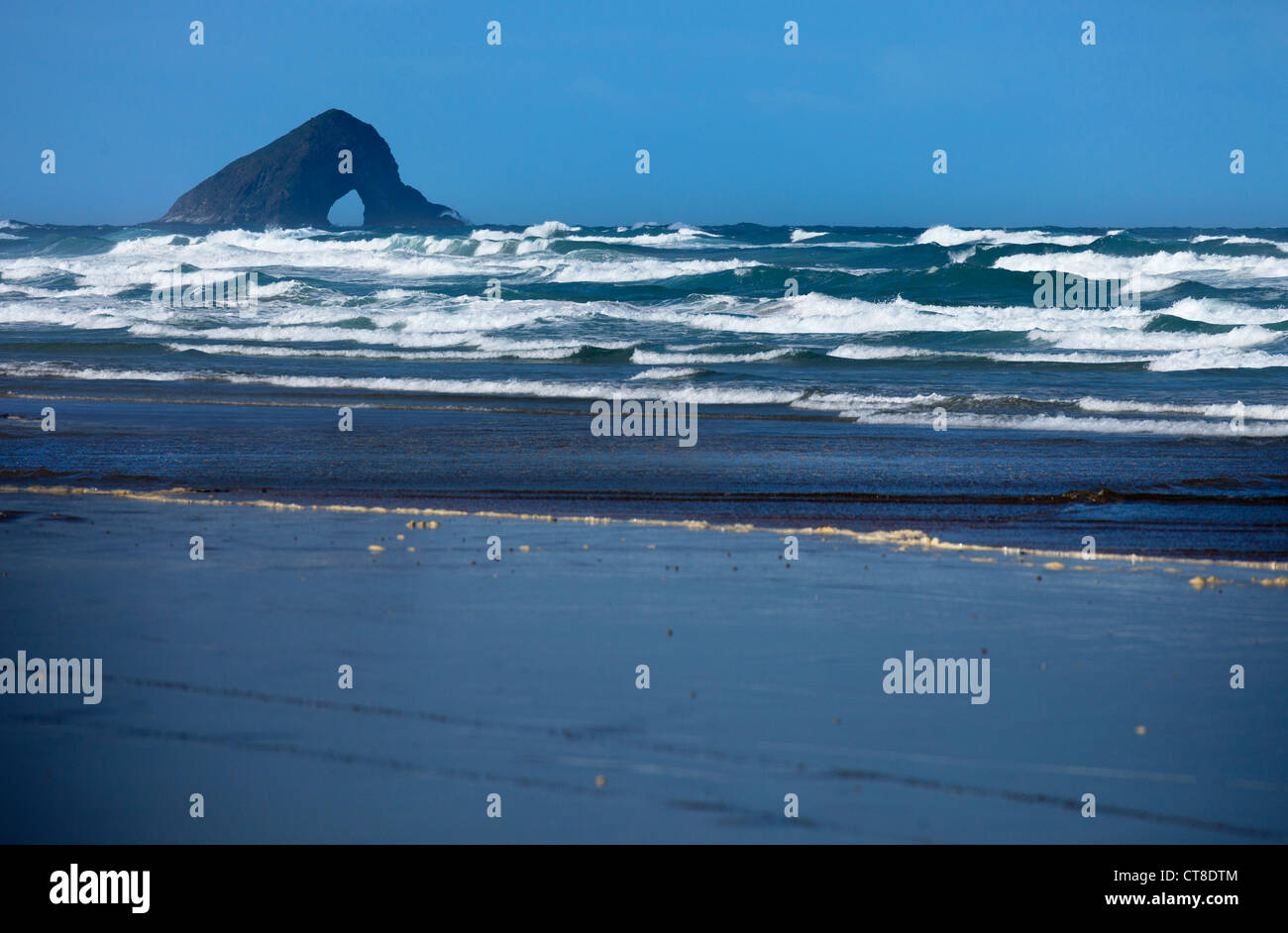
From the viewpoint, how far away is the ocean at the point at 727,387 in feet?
35.4

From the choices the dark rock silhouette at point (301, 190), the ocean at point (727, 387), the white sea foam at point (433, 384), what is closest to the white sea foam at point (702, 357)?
the ocean at point (727, 387)

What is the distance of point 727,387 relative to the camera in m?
19.6

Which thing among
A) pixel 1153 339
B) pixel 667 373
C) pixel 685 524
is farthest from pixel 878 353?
pixel 685 524

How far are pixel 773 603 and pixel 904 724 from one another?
6.44 feet

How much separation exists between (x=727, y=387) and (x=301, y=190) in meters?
105

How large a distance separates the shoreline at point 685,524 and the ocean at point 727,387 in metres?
0.31

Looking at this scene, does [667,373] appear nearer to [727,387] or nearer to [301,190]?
[727,387]

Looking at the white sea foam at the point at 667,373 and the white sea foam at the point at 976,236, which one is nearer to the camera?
the white sea foam at the point at 667,373

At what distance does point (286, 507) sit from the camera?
9.72 m

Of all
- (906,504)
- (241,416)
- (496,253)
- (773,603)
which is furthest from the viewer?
(496,253)

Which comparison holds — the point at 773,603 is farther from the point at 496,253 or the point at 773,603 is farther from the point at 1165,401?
the point at 496,253

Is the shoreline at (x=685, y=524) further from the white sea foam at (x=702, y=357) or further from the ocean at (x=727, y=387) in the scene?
the white sea foam at (x=702, y=357)
